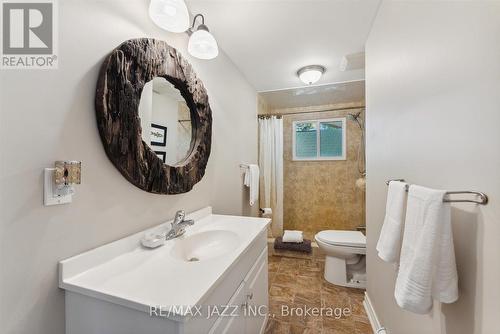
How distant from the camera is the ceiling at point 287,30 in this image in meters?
1.32

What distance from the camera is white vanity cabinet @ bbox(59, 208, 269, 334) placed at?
59 cm

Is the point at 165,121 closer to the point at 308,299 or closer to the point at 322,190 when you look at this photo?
the point at 308,299

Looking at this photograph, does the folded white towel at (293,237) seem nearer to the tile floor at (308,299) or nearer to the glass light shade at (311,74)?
the tile floor at (308,299)

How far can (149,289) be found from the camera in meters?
0.64

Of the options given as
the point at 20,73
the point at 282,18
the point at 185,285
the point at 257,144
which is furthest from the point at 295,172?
the point at 20,73

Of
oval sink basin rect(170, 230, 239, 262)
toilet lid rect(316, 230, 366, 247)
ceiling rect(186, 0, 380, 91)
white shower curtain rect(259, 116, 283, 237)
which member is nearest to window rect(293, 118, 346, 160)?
white shower curtain rect(259, 116, 283, 237)

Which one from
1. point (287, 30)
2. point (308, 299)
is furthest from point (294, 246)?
point (287, 30)

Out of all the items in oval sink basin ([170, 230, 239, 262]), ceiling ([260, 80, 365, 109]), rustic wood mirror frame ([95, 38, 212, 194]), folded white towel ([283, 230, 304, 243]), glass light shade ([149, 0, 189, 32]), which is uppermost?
ceiling ([260, 80, 365, 109])

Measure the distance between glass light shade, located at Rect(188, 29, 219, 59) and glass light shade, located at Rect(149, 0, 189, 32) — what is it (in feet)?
0.63

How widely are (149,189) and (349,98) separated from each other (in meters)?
3.02

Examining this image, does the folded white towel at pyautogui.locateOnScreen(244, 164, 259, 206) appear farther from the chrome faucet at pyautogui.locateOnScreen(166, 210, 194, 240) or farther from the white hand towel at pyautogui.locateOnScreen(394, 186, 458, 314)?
the white hand towel at pyautogui.locateOnScreen(394, 186, 458, 314)

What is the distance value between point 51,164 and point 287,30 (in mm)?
1667

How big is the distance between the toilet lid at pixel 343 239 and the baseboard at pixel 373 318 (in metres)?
0.45

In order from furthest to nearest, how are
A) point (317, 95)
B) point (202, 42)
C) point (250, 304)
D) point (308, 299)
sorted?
point (317, 95) → point (308, 299) → point (202, 42) → point (250, 304)
